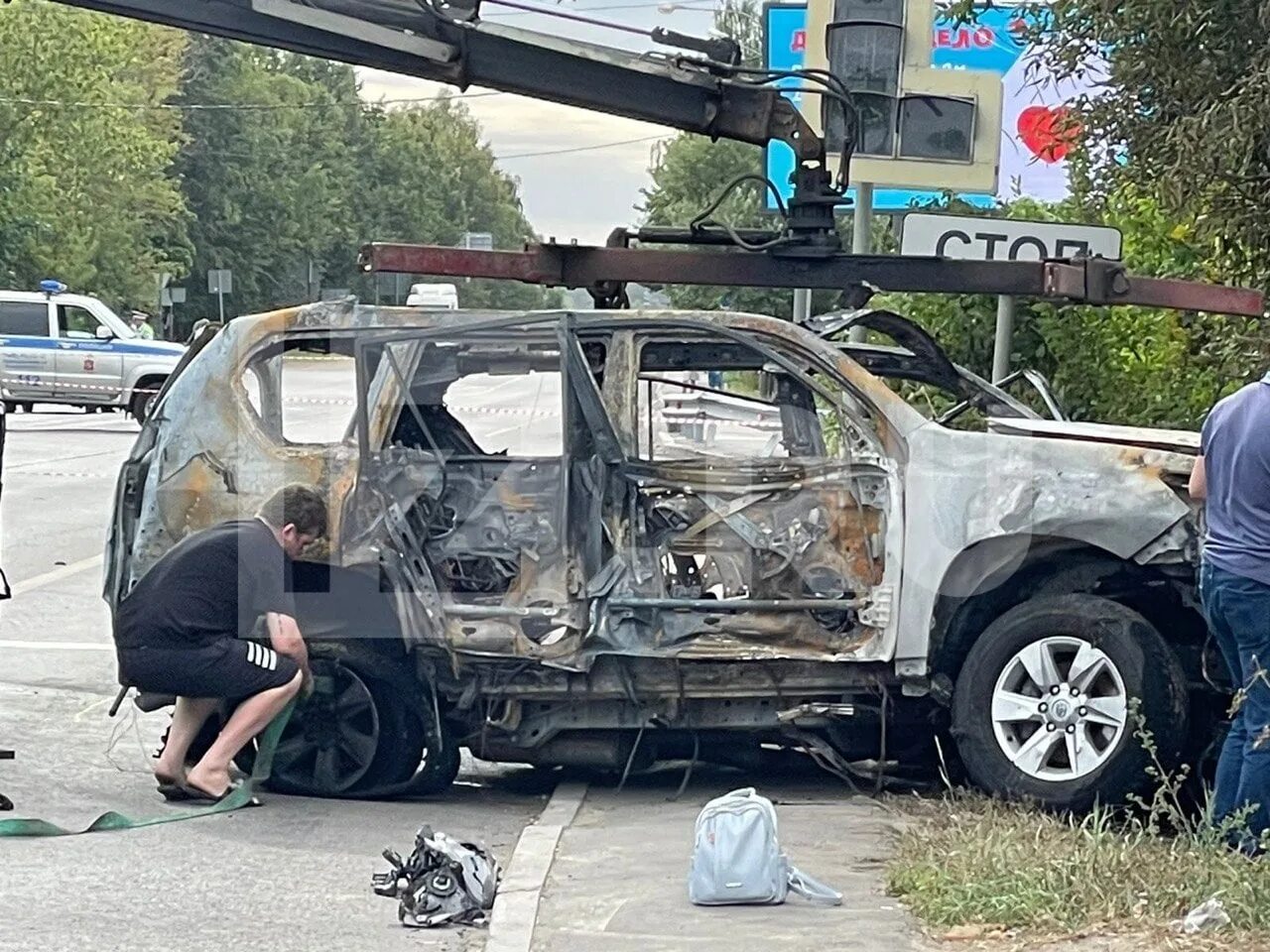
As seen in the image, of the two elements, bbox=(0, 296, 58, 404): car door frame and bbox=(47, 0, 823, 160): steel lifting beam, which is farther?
bbox=(0, 296, 58, 404): car door frame

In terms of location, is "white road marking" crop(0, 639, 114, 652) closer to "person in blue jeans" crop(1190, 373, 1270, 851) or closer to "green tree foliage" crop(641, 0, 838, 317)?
"person in blue jeans" crop(1190, 373, 1270, 851)

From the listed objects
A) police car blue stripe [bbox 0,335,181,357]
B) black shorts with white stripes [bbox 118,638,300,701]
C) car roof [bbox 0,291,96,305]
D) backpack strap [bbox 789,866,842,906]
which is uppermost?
car roof [bbox 0,291,96,305]

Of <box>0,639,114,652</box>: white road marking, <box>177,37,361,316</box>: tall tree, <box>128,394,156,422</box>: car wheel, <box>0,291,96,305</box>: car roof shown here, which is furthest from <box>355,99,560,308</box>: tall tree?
<box>0,639,114,652</box>: white road marking

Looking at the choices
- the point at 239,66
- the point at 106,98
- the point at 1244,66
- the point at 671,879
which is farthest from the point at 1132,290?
the point at 239,66

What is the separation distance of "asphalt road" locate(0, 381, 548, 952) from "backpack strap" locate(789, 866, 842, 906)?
0.98 m

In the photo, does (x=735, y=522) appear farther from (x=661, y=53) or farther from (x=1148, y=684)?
(x=661, y=53)

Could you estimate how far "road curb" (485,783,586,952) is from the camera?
20.5ft

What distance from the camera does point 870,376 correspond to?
27.3ft

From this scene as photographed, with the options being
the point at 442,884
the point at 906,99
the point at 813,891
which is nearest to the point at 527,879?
the point at 442,884

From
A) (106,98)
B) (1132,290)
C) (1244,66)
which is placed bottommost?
(1132,290)

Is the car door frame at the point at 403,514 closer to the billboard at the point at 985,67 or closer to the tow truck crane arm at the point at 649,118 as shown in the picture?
the tow truck crane arm at the point at 649,118

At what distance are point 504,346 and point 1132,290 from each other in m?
2.72

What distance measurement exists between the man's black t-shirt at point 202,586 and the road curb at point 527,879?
1472mm

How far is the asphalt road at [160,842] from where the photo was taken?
6539mm
